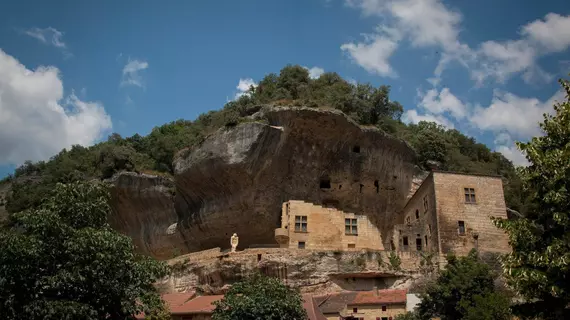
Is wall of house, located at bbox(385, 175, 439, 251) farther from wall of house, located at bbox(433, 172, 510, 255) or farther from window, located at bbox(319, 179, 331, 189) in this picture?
window, located at bbox(319, 179, 331, 189)

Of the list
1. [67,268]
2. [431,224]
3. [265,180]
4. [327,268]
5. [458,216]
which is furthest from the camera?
[265,180]

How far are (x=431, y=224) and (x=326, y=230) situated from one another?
7178mm

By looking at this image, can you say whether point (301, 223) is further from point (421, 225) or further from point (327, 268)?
point (421, 225)

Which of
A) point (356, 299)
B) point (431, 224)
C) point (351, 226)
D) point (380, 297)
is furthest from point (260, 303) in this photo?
point (431, 224)

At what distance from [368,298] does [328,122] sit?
1295cm

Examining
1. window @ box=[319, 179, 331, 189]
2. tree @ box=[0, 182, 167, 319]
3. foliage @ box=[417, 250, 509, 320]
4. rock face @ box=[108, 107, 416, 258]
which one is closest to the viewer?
tree @ box=[0, 182, 167, 319]

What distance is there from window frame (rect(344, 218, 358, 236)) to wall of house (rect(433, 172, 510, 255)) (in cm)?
596

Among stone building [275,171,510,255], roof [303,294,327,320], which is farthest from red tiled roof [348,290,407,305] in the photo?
stone building [275,171,510,255]

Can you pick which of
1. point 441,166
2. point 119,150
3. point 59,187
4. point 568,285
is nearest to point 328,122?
point 441,166

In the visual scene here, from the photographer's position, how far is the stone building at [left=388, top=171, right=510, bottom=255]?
33344mm

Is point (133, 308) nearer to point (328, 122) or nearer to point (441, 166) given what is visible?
point (328, 122)

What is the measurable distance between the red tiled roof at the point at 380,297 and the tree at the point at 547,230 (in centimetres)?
1455

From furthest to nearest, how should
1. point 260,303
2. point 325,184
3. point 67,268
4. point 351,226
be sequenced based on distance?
point 325,184 < point 351,226 < point 260,303 < point 67,268

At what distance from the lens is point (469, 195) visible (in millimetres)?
34875
